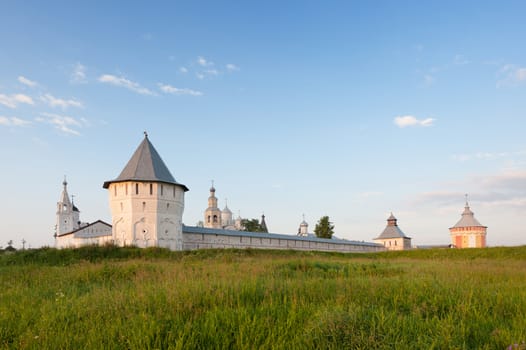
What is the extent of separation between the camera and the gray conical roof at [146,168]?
80.0 ft

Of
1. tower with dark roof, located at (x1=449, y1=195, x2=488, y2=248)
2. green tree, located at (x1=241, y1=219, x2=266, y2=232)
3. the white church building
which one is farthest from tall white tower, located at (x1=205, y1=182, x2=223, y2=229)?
tower with dark roof, located at (x1=449, y1=195, x2=488, y2=248)

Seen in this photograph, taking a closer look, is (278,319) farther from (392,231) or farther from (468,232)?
(392,231)

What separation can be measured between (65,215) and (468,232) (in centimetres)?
5348

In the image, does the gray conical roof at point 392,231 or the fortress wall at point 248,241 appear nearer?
the fortress wall at point 248,241

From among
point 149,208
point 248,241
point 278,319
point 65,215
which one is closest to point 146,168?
point 149,208

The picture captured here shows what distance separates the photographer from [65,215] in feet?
164

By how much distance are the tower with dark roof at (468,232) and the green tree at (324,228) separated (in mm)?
15159

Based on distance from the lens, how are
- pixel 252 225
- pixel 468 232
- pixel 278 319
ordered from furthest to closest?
pixel 252 225 < pixel 468 232 < pixel 278 319

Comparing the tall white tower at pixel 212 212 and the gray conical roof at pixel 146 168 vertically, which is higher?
the gray conical roof at pixel 146 168

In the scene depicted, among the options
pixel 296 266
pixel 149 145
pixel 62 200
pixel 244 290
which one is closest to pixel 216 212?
pixel 62 200

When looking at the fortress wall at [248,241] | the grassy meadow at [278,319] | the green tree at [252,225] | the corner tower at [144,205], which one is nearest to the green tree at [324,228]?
the fortress wall at [248,241]

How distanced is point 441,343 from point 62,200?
184 ft

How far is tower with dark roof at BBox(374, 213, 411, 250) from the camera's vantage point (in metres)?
48.8

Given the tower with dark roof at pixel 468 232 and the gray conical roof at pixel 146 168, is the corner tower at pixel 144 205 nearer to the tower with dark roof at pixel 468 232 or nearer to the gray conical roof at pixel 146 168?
the gray conical roof at pixel 146 168
